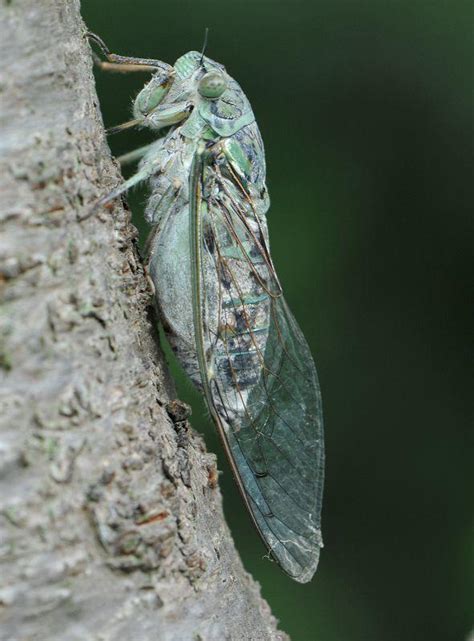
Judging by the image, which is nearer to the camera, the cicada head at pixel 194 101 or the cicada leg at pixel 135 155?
the cicada head at pixel 194 101

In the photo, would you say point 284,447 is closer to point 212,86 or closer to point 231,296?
point 231,296

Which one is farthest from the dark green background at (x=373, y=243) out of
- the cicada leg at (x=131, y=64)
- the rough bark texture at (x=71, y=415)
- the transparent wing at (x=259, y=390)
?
the rough bark texture at (x=71, y=415)

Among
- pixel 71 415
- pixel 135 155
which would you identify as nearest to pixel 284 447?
pixel 135 155

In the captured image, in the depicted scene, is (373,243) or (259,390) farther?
(373,243)

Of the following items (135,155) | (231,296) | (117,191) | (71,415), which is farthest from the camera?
(135,155)

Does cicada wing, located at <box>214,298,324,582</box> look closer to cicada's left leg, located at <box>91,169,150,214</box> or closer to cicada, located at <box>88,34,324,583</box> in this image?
cicada, located at <box>88,34,324,583</box>

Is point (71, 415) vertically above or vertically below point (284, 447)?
above

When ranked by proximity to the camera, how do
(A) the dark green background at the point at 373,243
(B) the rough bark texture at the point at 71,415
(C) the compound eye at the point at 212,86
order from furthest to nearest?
(A) the dark green background at the point at 373,243 → (C) the compound eye at the point at 212,86 → (B) the rough bark texture at the point at 71,415

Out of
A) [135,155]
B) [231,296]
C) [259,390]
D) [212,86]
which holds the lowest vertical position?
[259,390]

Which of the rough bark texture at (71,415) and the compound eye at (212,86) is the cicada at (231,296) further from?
the rough bark texture at (71,415)
